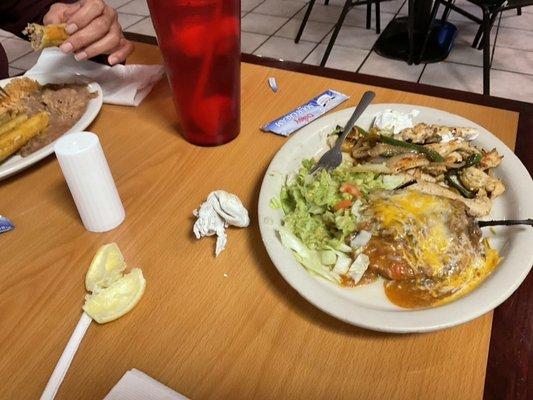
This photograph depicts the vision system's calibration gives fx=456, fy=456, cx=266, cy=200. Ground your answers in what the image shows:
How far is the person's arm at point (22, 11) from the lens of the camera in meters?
1.31

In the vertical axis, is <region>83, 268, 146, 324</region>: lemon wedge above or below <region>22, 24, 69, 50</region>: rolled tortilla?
below

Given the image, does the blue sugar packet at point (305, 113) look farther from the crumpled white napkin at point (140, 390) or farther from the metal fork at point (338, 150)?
the crumpled white napkin at point (140, 390)

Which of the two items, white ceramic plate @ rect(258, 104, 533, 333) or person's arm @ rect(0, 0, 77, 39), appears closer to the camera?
white ceramic plate @ rect(258, 104, 533, 333)

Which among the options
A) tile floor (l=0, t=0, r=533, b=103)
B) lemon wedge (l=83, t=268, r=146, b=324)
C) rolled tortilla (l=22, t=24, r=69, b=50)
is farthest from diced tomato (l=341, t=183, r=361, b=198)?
tile floor (l=0, t=0, r=533, b=103)

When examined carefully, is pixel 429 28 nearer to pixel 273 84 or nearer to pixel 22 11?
pixel 273 84

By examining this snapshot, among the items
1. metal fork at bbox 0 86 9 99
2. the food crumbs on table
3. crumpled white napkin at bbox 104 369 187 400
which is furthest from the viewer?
the food crumbs on table

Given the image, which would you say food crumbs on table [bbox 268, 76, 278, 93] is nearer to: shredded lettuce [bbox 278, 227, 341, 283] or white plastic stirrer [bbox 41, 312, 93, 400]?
shredded lettuce [bbox 278, 227, 341, 283]

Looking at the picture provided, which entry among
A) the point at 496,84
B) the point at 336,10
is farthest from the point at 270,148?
the point at 336,10

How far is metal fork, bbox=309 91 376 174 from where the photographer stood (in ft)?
2.83

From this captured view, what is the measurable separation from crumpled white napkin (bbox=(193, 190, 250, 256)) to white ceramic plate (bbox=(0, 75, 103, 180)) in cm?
38

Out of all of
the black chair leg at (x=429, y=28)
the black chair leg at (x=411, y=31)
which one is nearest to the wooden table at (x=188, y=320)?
the black chair leg at (x=411, y=31)

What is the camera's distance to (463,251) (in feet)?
2.18

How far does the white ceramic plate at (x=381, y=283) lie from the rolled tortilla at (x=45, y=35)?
55 centimetres

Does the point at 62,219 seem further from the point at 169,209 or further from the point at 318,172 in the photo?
the point at 318,172
